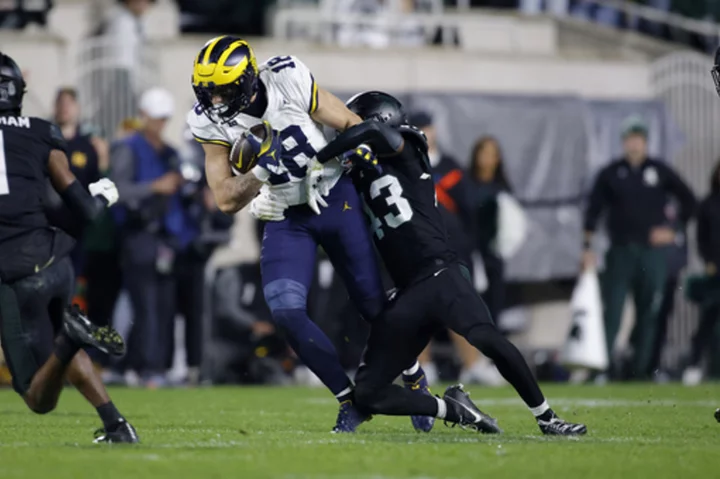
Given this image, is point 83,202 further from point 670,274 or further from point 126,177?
point 670,274

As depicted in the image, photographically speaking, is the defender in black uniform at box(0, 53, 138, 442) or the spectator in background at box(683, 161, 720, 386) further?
the spectator in background at box(683, 161, 720, 386)

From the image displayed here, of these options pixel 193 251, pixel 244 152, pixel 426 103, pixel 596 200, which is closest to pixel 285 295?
pixel 244 152

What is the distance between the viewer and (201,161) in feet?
42.9

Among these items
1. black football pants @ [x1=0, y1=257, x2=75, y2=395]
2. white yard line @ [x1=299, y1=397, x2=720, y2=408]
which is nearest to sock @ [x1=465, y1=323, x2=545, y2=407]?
black football pants @ [x1=0, y1=257, x2=75, y2=395]

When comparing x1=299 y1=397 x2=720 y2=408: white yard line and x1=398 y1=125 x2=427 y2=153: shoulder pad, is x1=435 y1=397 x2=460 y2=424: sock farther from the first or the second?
x1=299 y1=397 x2=720 y2=408: white yard line


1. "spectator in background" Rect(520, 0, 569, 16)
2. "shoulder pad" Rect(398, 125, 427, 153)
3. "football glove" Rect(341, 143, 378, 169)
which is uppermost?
"shoulder pad" Rect(398, 125, 427, 153)

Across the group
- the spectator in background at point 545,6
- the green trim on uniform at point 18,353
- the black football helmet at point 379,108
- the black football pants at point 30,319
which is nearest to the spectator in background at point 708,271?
the spectator in background at point 545,6

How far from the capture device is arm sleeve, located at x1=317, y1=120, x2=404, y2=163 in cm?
696

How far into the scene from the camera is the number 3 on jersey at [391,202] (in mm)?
7156

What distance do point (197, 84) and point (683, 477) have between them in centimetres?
289

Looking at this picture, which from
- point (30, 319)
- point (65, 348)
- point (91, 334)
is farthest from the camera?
point (30, 319)

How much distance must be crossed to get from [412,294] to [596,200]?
21.7ft

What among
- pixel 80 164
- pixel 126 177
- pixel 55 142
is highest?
pixel 55 142

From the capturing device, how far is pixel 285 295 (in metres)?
7.17
